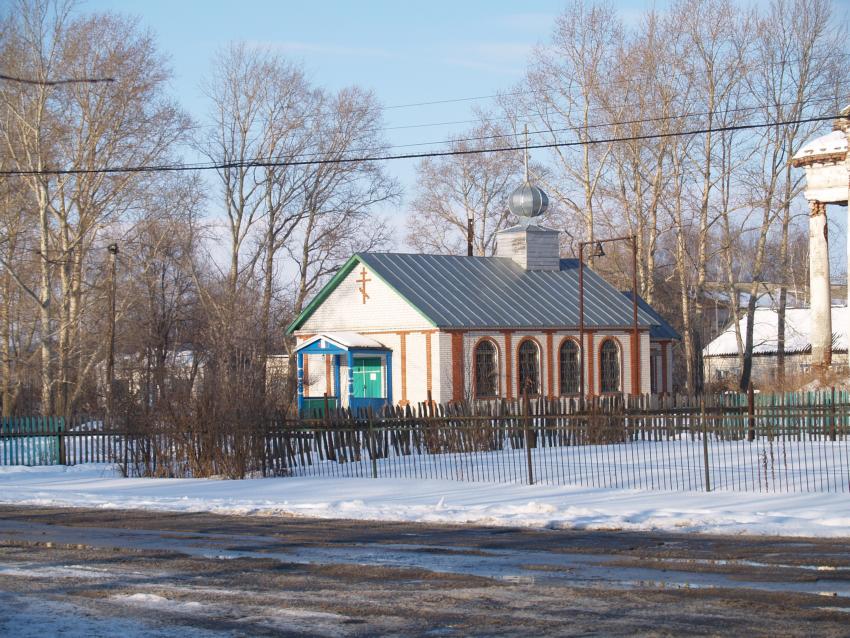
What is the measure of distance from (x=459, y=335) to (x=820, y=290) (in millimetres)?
11370

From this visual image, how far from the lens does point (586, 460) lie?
23.5 metres

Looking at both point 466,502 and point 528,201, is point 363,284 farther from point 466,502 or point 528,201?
point 466,502

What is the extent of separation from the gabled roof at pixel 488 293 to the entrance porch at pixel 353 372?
2125 mm

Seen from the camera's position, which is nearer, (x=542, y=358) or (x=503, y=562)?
(x=503, y=562)

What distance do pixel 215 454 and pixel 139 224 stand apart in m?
25.1

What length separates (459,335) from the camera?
38.9 m

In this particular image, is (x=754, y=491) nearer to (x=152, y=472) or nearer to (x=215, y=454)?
(x=215, y=454)

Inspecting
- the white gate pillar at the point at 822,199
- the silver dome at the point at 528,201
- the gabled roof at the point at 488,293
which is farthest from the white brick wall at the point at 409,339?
the white gate pillar at the point at 822,199

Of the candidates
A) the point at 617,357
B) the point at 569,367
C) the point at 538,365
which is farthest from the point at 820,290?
the point at 538,365

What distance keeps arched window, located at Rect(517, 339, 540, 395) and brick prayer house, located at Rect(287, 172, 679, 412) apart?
1.8 inches

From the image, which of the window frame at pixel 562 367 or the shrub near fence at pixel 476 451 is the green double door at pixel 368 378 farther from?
the shrub near fence at pixel 476 451

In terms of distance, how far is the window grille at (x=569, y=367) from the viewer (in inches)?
1646

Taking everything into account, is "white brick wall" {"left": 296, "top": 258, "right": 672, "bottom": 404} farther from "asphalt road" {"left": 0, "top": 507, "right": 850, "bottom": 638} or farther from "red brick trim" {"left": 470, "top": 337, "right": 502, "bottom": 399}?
"asphalt road" {"left": 0, "top": 507, "right": 850, "bottom": 638}

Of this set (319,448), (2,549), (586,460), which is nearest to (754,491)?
(586,460)
